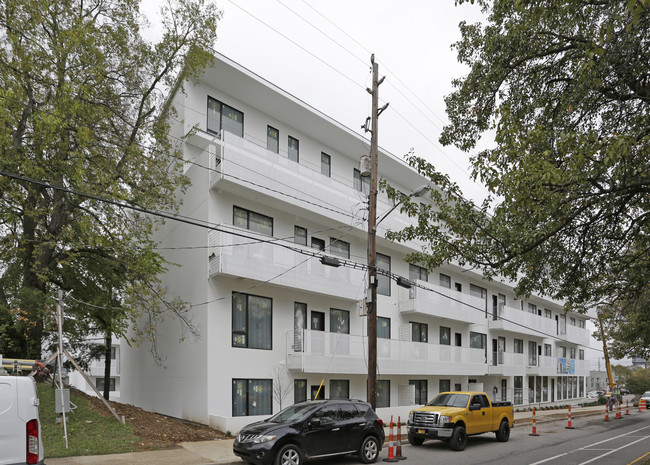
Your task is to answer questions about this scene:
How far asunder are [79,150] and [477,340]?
2798cm

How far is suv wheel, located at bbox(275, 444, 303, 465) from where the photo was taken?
12.3 m

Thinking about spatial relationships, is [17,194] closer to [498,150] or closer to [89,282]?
[89,282]

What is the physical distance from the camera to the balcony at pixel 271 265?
19.4 m

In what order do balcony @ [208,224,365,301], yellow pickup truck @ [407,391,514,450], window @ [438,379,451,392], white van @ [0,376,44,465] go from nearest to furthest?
white van @ [0,376,44,465], yellow pickup truck @ [407,391,514,450], balcony @ [208,224,365,301], window @ [438,379,451,392]

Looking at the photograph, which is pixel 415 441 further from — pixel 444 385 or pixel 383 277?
pixel 444 385

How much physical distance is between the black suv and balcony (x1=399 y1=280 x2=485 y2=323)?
40.7 ft

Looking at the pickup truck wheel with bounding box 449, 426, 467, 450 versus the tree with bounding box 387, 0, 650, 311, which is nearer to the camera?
the tree with bounding box 387, 0, 650, 311

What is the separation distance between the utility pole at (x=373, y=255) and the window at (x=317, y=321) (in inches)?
259

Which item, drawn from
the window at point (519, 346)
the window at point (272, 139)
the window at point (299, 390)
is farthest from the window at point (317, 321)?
the window at point (519, 346)

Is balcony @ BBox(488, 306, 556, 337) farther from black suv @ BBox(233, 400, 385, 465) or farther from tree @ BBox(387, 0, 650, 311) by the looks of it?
tree @ BBox(387, 0, 650, 311)

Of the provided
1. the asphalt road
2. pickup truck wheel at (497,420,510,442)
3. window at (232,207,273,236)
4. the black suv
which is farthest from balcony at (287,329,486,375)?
the black suv

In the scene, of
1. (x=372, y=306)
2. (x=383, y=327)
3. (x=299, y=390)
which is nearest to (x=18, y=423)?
(x=372, y=306)

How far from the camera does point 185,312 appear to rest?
2088cm

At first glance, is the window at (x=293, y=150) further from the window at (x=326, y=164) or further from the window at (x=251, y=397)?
the window at (x=251, y=397)
